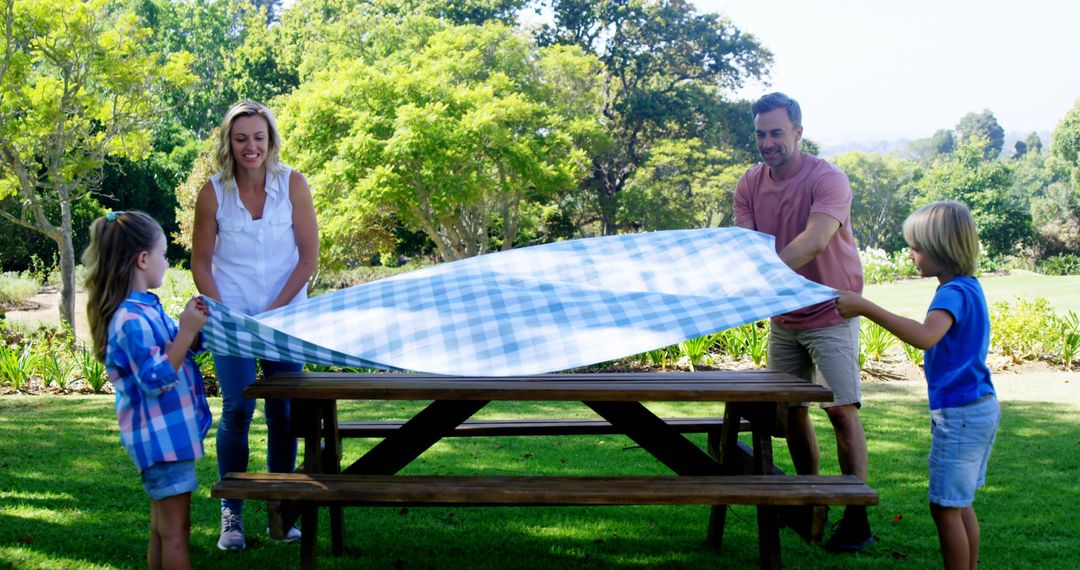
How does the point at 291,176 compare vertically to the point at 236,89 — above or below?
below

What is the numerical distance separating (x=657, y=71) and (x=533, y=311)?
109 feet

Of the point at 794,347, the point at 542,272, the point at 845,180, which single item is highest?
the point at 845,180

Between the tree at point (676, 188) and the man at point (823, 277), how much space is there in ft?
82.9

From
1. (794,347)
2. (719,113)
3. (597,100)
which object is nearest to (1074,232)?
(719,113)

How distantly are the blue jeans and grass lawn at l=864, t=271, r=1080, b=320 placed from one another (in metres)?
13.1

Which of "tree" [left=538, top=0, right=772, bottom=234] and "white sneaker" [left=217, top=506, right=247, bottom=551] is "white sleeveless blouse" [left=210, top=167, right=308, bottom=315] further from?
"tree" [left=538, top=0, right=772, bottom=234]

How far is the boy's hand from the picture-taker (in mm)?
3031

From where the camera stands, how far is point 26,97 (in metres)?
13.1

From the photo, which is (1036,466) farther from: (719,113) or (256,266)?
(719,113)

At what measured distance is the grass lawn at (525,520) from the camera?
12.1 ft

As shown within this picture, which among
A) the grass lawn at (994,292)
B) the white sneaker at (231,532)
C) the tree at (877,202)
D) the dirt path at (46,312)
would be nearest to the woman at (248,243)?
the white sneaker at (231,532)

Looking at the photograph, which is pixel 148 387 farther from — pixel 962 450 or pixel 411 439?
pixel 962 450

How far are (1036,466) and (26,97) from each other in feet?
43.9

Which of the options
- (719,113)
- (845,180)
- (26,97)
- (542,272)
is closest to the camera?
(542,272)
